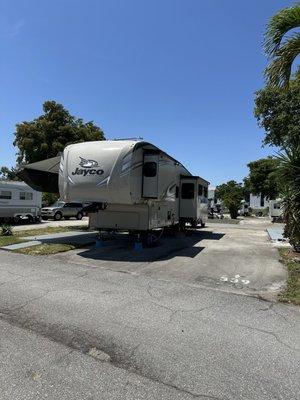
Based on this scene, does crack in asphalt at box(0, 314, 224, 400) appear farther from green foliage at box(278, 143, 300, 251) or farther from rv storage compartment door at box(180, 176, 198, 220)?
rv storage compartment door at box(180, 176, 198, 220)

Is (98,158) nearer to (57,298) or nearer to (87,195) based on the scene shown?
(87,195)

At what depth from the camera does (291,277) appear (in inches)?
358

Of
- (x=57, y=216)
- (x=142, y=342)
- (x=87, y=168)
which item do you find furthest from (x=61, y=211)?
(x=142, y=342)

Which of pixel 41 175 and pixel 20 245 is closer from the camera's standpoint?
pixel 20 245

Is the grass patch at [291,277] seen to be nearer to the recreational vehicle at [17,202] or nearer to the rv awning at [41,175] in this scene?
the rv awning at [41,175]

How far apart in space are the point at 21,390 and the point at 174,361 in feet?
A: 5.27

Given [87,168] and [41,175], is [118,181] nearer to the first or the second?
[87,168]

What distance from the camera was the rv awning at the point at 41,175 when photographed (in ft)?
54.6

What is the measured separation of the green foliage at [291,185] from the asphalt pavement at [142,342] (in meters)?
3.63

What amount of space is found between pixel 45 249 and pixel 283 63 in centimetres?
840

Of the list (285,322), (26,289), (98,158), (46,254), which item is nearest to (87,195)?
(98,158)

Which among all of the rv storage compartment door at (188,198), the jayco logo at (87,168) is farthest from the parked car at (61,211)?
the jayco logo at (87,168)

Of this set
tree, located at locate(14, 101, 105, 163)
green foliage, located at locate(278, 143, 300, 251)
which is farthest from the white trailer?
tree, located at locate(14, 101, 105, 163)

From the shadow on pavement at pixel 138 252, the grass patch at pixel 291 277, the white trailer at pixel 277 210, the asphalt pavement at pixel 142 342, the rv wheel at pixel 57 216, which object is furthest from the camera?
the rv wheel at pixel 57 216
